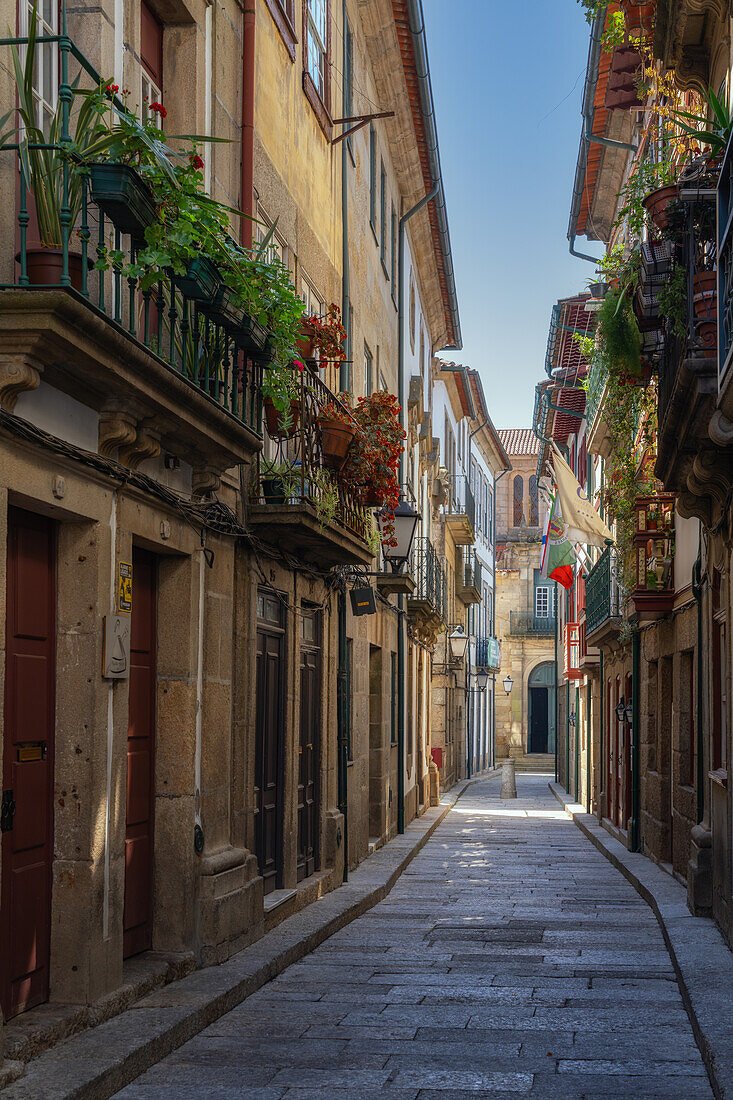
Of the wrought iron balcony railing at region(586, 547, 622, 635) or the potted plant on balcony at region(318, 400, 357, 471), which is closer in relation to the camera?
the potted plant on balcony at region(318, 400, 357, 471)

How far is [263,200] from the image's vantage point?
413 inches

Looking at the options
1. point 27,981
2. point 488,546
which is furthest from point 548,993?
point 488,546

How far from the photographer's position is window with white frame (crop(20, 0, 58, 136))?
6.38 meters

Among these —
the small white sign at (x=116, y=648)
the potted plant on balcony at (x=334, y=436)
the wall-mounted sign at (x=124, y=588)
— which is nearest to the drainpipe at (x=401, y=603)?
the potted plant on balcony at (x=334, y=436)

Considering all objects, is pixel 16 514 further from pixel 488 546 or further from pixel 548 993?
pixel 488 546

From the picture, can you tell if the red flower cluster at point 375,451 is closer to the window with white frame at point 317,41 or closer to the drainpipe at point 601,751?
the window with white frame at point 317,41

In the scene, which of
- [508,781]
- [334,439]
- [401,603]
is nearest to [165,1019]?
[334,439]

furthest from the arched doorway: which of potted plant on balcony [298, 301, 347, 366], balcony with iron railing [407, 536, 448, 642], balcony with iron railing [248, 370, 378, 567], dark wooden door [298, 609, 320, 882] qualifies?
potted plant on balcony [298, 301, 347, 366]

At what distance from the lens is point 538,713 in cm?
5672

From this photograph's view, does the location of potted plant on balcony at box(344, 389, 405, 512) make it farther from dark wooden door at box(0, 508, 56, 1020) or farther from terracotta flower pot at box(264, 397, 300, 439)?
dark wooden door at box(0, 508, 56, 1020)

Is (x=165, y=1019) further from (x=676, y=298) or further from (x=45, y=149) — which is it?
(x=676, y=298)

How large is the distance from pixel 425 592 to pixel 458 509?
32.6 feet

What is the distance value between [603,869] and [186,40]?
11.9 m

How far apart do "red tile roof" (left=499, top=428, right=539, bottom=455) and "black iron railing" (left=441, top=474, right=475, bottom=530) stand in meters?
23.9
